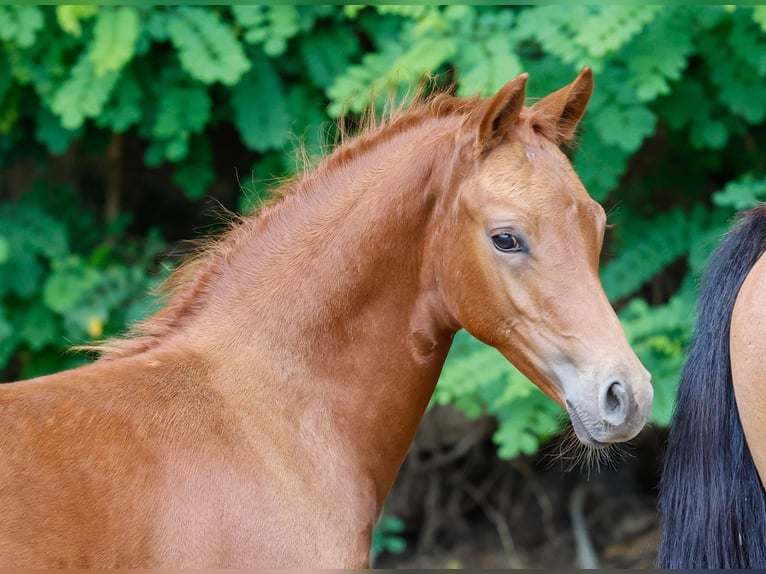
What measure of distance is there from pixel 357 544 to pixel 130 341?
77 cm

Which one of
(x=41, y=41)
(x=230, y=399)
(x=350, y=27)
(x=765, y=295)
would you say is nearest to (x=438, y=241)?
(x=230, y=399)

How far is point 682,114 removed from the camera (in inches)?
177

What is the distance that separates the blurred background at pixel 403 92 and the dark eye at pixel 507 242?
57.6 inches

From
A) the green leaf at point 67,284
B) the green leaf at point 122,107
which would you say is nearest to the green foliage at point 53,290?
the green leaf at point 67,284

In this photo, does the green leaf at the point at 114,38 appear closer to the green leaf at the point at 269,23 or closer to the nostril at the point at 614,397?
the green leaf at the point at 269,23

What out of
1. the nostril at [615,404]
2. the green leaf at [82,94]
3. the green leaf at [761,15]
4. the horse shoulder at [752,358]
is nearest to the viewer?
the nostril at [615,404]

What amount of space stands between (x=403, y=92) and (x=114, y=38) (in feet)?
4.65

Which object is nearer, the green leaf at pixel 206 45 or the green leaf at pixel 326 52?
the green leaf at pixel 206 45

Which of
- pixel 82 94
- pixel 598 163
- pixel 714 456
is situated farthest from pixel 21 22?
pixel 714 456

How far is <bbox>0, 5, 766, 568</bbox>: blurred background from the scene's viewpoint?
13.2 feet

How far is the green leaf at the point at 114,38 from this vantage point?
4.04 metres

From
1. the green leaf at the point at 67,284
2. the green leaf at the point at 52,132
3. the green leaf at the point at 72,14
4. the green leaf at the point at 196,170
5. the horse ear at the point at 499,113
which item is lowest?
the green leaf at the point at 67,284

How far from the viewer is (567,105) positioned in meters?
2.23

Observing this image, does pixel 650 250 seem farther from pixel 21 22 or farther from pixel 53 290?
pixel 21 22
